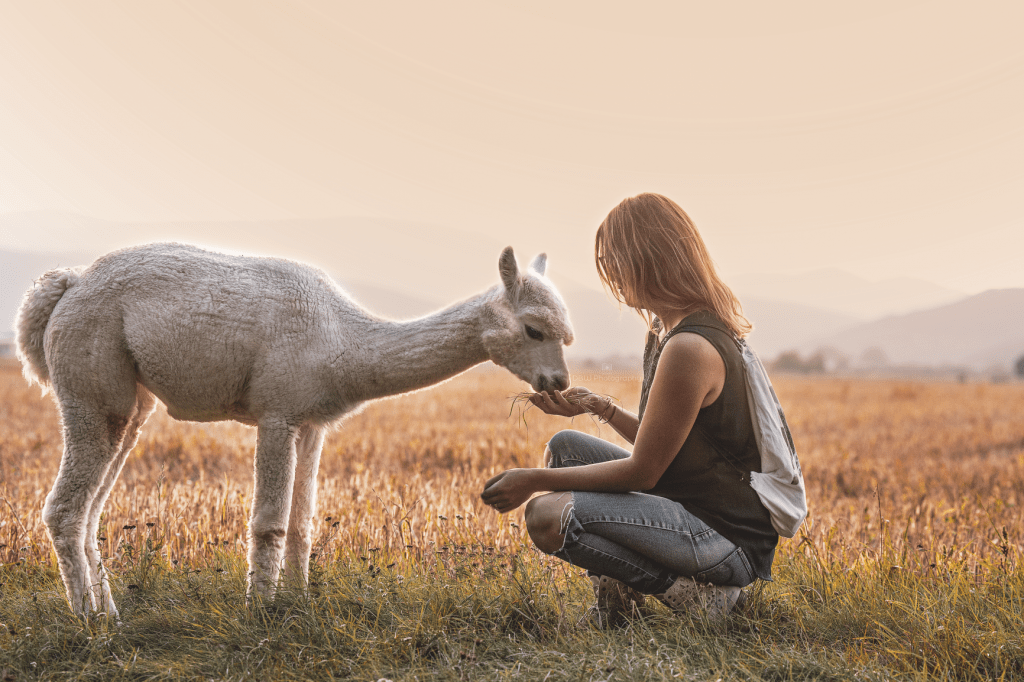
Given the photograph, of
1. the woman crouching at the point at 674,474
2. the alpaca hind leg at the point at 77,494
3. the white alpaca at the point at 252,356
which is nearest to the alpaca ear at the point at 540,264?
the white alpaca at the point at 252,356

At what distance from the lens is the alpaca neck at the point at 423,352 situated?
413 cm

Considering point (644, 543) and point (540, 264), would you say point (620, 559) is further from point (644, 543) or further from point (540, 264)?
point (540, 264)

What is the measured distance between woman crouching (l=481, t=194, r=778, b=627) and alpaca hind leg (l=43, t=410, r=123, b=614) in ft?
8.24

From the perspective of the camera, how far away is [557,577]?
4586 millimetres

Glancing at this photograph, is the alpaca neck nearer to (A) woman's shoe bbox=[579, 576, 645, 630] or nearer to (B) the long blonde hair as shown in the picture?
(B) the long blonde hair

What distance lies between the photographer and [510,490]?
3416 millimetres

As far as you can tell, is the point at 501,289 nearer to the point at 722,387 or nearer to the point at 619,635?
the point at 722,387

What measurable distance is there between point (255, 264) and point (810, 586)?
12.8 feet

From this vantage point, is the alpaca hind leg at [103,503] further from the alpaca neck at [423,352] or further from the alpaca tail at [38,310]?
the alpaca neck at [423,352]

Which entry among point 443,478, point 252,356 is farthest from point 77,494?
point 443,478

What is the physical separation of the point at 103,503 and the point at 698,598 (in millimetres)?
3672

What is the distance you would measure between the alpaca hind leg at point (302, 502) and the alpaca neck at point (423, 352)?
49cm

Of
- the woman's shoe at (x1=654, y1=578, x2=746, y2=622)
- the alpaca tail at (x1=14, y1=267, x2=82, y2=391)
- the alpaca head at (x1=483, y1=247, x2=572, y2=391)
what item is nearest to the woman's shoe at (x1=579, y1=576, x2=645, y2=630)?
the woman's shoe at (x1=654, y1=578, x2=746, y2=622)

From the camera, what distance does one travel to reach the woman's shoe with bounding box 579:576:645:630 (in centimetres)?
377
